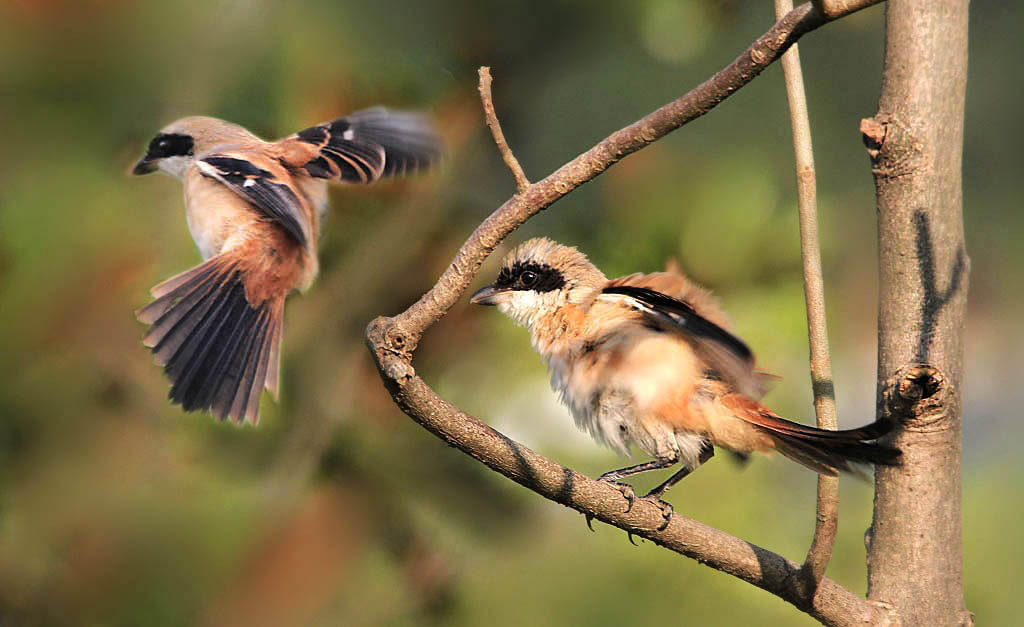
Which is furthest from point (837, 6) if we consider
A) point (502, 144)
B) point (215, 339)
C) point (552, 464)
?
point (215, 339)

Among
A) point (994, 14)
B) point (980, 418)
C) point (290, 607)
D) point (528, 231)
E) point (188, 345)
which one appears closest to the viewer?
point (188, 345)

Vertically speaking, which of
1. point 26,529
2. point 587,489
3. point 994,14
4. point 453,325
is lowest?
point 26,529

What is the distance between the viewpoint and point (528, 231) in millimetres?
1311

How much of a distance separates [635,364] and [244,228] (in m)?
0.50

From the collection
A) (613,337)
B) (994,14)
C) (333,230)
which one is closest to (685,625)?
(613,337)

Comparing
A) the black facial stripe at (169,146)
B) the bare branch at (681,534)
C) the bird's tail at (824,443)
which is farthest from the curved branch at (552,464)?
the black facial stripe at (169,146)

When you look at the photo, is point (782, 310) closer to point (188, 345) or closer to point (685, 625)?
point (685, 625)

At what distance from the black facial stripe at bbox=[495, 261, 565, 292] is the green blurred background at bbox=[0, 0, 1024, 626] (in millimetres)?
63

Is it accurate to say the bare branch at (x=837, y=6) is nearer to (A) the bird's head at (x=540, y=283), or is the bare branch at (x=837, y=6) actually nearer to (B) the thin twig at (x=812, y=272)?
(B) the thin twig at (x=812, y=272)

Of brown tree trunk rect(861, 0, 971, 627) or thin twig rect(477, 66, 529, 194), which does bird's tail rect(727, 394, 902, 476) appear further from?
thin twig rect(477, 66, 529, 194)

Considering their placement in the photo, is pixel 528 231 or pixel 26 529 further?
pixel 528 231

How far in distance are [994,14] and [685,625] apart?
1663 mm

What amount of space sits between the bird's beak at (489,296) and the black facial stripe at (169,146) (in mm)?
371

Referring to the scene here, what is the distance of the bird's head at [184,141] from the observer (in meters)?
1.07
